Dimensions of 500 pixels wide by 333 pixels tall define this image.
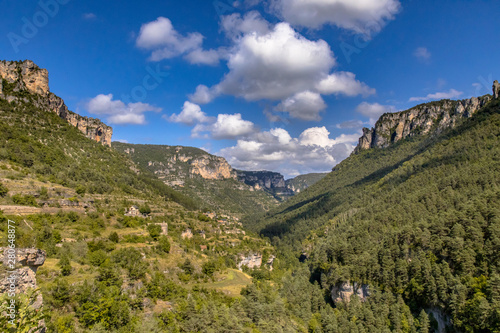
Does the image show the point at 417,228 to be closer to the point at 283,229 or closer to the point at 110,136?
the point at 283,229

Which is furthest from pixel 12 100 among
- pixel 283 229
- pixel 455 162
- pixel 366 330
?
pixel 455 162

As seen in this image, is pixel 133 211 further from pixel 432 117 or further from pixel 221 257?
pixel 432 117

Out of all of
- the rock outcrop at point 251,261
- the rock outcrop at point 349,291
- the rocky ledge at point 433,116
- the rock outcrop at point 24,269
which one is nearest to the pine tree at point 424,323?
the rock outcrop at point 349,291

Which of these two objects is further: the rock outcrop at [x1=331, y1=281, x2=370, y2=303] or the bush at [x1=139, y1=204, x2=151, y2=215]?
the bush at [x1=139, y1=204, x2=151, y2=215]

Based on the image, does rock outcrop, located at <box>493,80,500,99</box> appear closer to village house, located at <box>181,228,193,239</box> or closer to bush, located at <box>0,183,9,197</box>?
village house, located at <box>181,228,193,239</box>

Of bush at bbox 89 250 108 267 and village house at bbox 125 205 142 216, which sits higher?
village house at bbox 125 205 142 216

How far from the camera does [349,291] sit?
56250 mm

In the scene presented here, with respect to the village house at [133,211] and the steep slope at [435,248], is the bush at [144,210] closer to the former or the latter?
the village house at [133,211]

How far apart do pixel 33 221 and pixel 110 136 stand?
323ft

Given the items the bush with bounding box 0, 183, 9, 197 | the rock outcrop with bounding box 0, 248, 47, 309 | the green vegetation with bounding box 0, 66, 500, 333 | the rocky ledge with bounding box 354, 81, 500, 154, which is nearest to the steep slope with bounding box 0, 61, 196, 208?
the green vegetation with bounding box 0, 66, 500, 333

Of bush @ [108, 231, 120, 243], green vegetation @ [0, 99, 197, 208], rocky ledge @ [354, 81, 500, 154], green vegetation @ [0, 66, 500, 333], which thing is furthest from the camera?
rocky ledge @ [354, 81, 500, 154]

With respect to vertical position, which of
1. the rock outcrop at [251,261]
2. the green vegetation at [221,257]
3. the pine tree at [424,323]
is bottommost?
the pine tree at [424,323]

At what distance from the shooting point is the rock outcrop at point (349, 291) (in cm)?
5478

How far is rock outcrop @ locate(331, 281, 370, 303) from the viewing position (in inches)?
2157
